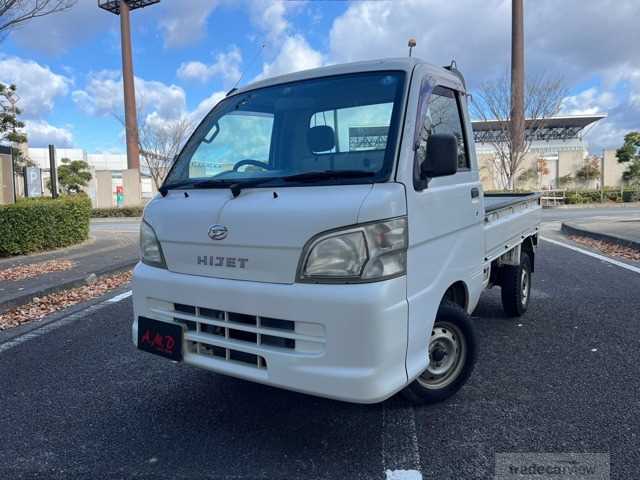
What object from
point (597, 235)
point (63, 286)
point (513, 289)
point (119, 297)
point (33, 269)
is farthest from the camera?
point (597, 235)

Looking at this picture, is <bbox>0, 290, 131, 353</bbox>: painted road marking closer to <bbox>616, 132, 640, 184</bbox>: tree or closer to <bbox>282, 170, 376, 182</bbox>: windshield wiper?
<bbox>282, 170, 376, 182</bbox>: windshield wiper

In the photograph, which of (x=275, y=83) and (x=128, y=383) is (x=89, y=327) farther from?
(x=275, y=83)

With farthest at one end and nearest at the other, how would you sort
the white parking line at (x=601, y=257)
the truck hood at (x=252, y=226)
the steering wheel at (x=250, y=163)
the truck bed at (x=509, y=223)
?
the white parking line at (x=601, y=257)
the truck bed at (x=509, y=223)
the steering wheel at (x=250, y=163)
the truck hood at (x=252, y=226)

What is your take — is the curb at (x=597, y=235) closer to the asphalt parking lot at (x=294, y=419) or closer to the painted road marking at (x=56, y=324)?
the asphalt parking lot at (x=294, y=419)

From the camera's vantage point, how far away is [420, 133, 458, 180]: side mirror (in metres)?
2.68

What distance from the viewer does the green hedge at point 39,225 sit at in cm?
970

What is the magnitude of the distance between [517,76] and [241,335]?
29.4 meters

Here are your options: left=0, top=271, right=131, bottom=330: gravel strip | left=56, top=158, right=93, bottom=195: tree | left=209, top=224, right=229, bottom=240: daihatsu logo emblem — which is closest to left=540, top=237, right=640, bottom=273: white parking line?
left=209, top=224, right=229, bottom=240: daihatsu logo emblem

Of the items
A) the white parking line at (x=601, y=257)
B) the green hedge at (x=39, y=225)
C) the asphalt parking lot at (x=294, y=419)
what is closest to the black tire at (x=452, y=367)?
the asphalt parking lot at (x=294, y=419)

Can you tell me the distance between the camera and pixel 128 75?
32594 mm

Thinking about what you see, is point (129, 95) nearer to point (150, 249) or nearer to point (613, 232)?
point (613, 232)

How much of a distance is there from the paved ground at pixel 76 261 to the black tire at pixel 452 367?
520cm

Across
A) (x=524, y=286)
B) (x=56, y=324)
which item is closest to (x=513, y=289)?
(x=524, y=286)

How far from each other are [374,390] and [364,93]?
5.74 feet
